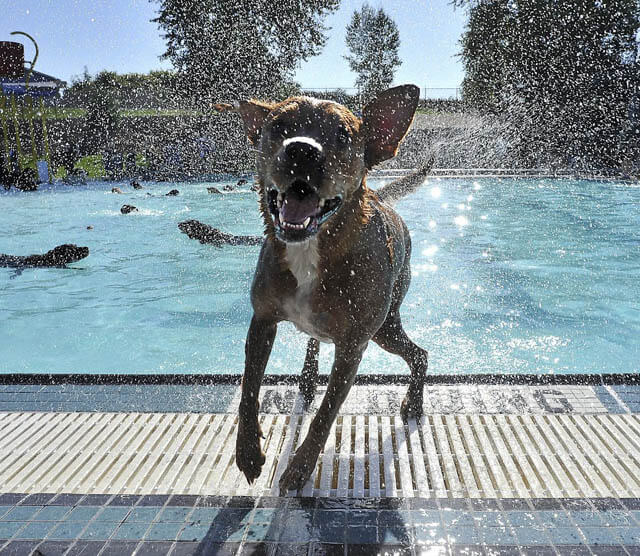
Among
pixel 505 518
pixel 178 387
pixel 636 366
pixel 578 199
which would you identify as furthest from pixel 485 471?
pixel 578 199

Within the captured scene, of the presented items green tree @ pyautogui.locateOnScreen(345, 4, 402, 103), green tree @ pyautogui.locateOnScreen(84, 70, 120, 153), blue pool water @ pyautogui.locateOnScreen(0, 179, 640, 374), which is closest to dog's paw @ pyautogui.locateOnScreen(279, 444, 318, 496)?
blue pool water @ pyautogui.locateOnScreen(0, 179, 640, 374)

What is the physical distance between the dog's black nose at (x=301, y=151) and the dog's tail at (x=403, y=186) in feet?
6.23

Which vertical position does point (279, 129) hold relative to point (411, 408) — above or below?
above

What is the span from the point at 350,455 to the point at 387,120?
5.35 feet

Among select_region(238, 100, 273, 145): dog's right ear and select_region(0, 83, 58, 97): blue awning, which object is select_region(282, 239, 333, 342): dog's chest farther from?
select_region(0, 83, 58, 97): blue awning

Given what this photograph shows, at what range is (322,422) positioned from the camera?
2.56 metres

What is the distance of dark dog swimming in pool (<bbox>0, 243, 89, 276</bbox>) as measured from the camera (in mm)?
8539

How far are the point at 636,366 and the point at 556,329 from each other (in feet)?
2.99

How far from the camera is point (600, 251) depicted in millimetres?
9617

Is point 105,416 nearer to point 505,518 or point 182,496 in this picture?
point 182,496

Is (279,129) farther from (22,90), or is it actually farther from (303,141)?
(22,90)

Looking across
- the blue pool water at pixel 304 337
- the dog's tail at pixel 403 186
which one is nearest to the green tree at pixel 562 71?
the blue pool water at pixel 304 337

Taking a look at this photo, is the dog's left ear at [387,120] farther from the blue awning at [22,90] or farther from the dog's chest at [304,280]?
the blue awning at [22,90]

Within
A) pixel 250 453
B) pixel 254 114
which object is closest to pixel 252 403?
pixel 250 453
